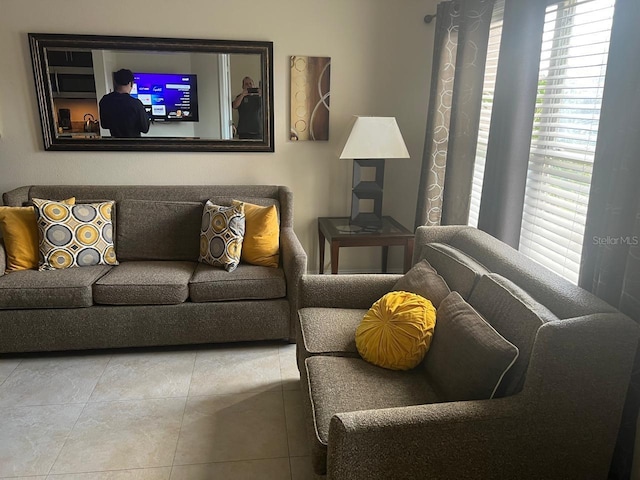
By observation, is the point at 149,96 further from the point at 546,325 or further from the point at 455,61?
the point at 546,325

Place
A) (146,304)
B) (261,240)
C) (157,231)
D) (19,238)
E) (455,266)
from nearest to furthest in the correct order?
(455,266) < (146,304) < (19,238) < (261,240) < (157,231)

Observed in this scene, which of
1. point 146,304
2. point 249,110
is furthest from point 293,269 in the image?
point 249,110

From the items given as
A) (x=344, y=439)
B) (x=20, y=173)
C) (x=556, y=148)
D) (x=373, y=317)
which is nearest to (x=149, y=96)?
(x=20, y=173)

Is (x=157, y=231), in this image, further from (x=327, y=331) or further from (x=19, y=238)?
(x=327, y=331)

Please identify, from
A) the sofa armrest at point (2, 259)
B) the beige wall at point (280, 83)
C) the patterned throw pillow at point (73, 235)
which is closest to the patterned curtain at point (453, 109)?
the beige wall at point (280, 83)

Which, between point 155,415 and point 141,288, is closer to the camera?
point 155,415

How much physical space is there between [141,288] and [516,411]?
2095mm

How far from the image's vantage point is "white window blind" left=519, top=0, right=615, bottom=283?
6.83ft

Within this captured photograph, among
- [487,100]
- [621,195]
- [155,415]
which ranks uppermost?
[487,100]

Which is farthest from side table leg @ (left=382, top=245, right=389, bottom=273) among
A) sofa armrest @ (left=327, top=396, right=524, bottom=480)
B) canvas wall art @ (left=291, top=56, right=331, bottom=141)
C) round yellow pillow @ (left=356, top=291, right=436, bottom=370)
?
sofa armrest @ (left=327, top=396, right=524, bottom=480)

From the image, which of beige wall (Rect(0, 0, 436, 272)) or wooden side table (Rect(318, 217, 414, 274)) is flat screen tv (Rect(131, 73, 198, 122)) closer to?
beige wall (Rect(0, 0, 436, 272))

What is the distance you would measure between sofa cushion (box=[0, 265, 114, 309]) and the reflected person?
1504 millimetres

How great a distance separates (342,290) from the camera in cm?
250
